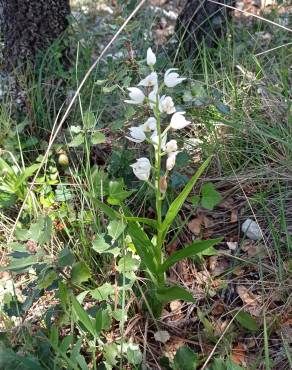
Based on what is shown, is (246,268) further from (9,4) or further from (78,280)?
(9,4)

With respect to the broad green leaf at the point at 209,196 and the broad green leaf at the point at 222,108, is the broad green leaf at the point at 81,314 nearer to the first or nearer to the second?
the broad green leaf at the point at 209,196

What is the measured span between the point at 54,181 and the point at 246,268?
2.71 feet

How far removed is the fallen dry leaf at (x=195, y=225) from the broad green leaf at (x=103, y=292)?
0.40 meters

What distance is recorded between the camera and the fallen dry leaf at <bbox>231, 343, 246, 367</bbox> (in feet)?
5.01

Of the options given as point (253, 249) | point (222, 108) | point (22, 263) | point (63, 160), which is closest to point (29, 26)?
point (63, 160)

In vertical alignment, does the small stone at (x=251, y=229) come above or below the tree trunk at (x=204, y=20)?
below

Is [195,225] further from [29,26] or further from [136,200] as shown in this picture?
[29,26]

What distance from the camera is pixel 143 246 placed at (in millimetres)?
1506

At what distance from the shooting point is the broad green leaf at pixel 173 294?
58.1 inches

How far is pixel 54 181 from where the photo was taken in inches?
83.2

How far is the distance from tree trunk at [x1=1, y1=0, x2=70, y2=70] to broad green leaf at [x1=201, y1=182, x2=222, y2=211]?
124 cm

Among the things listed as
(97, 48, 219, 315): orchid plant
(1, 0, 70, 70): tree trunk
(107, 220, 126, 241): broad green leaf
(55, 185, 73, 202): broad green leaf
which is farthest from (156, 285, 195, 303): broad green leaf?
(1, 0, 70, 70): tree trunk

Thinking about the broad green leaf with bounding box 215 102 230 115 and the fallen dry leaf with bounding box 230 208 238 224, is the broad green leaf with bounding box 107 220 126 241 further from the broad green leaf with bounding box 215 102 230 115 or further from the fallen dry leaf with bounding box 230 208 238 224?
the broad green leaf with bounding box 215 102 230 115

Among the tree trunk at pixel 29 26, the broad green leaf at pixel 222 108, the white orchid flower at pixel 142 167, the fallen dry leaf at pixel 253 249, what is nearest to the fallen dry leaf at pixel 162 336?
the fallen dry leaf at pixel 253 249
